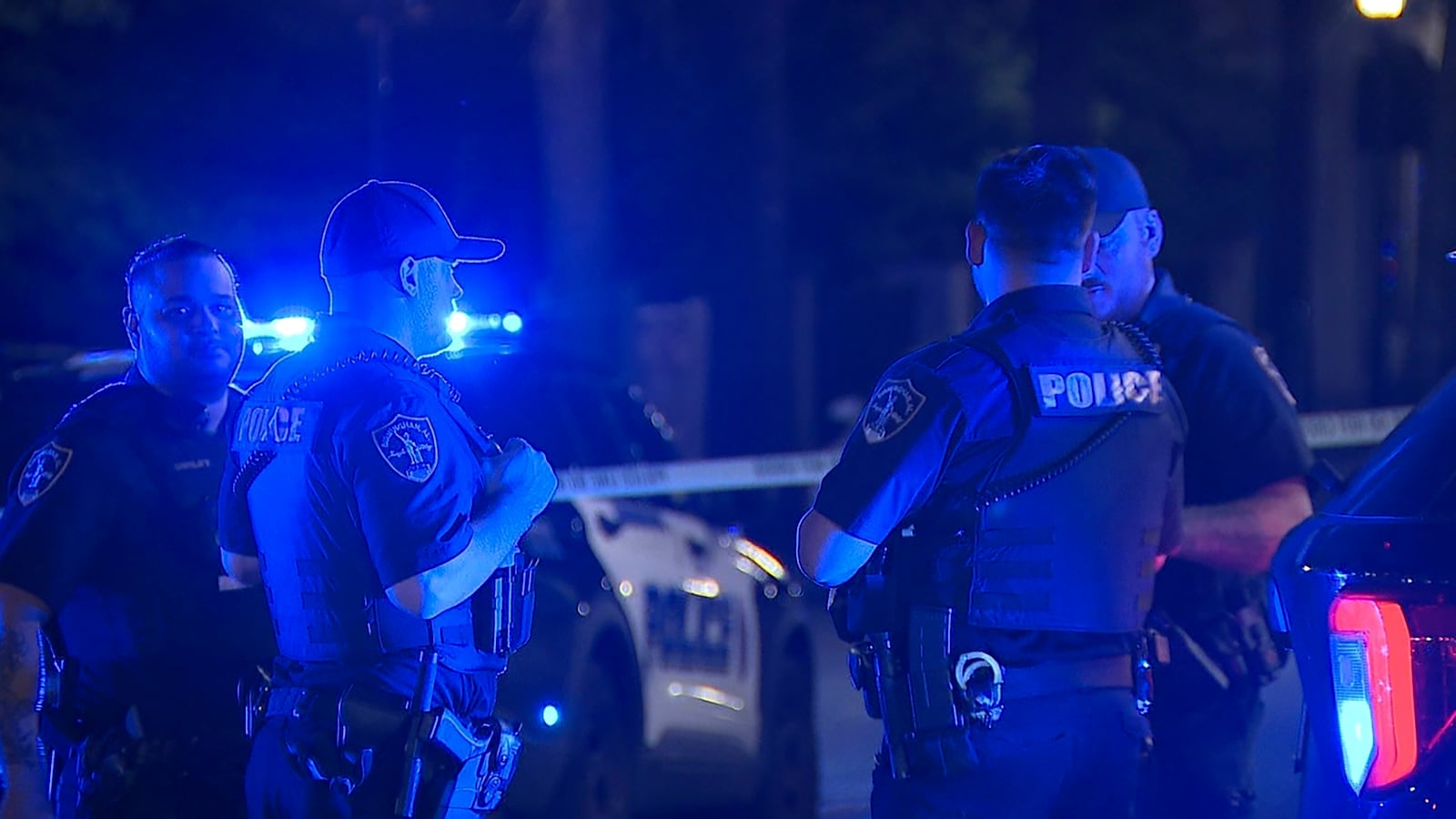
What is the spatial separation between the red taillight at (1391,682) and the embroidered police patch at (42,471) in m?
2.81

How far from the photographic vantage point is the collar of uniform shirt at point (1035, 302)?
3.56m

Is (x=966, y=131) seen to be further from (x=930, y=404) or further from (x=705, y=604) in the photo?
(x=930, y=404)

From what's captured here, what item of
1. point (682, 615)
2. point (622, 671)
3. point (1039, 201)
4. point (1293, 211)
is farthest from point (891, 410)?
point (1293, 211)

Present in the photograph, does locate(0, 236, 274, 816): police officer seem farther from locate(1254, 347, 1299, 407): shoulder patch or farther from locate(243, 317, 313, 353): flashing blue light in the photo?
locate(1254, 347, 1299, 407): shoulder patch

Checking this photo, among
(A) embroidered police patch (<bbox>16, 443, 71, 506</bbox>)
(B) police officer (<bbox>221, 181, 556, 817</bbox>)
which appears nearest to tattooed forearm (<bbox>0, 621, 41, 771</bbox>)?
(A) embroidered police patch (<bbox>16, 443, 71, 506</bbox>)

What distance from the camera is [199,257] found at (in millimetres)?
4617

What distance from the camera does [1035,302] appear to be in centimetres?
356

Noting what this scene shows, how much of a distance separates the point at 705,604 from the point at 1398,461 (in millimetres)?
Result: 3168

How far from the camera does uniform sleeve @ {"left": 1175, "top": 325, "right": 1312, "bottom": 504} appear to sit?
14.2 ft

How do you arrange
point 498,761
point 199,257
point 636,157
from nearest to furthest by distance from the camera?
1. point 498,761
2. point 199,257
3. point 636,157

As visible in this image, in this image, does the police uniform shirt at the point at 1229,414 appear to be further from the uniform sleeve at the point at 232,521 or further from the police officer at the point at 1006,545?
the uniform sleeve at the point at 232,521

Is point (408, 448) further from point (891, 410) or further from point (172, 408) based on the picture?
point (172, 408)

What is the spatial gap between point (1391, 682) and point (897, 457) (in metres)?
0.96

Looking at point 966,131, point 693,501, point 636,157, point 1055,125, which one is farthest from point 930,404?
point 966,131
